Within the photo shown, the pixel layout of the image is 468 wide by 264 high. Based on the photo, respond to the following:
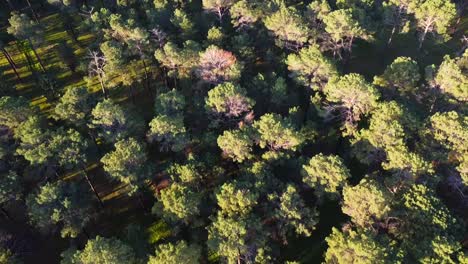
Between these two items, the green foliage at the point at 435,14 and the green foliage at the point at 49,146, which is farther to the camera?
the green foliage at the point at 435,14

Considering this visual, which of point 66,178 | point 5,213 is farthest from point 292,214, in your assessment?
point 5,213

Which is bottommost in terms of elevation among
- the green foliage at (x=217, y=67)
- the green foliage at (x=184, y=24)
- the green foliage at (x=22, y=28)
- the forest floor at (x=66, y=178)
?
the forest floor at (x=66, y=178)

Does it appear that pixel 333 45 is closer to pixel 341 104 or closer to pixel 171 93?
pixel 341 104

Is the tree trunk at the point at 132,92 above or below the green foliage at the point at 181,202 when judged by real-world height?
below

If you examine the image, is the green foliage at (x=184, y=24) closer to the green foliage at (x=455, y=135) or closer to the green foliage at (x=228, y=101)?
the green foliage at (x=228, y=101)

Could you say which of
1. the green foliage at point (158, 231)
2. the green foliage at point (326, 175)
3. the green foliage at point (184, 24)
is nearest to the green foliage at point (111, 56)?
the green foliage at point (184, 24)

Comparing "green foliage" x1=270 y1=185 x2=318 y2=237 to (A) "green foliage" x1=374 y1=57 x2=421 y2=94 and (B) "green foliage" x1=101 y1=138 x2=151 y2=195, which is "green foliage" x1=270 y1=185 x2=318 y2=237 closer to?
(B) "green foliage" x1=101 y1=138 x2=151 y2=195

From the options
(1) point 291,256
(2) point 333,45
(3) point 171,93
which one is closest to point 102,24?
(3) point 171,93

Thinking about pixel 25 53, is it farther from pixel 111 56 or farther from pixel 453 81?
pixel 453 81
